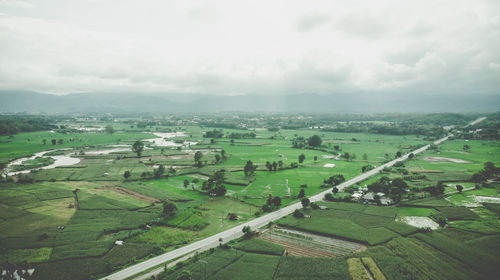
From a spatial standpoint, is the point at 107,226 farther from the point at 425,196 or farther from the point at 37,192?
the point at 425,196

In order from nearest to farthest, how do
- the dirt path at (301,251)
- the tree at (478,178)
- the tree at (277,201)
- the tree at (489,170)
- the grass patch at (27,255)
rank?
the grass patch at (27,255) → the dirt path at (301,251) → the tree at (277,201) → the tree at (478,178) → the tree at (489,170)

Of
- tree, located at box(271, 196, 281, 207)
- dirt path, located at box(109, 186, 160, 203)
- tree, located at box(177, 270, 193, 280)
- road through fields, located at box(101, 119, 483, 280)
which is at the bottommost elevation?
road through fields, located at box(101, 119, 483, 280)

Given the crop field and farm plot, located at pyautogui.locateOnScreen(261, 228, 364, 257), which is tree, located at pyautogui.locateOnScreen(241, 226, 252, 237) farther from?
the crop field

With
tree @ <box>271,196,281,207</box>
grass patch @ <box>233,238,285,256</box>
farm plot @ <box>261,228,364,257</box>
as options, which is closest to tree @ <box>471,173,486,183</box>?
farm plot @ <box>261,228,364,257</box>

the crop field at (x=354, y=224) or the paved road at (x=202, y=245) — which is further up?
the crop field at (x=354, y=224)

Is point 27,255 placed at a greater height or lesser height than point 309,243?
lesser

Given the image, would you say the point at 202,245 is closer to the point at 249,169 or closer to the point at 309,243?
the point at 309,243

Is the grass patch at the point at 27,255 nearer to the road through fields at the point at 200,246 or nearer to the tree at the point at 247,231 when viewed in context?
the road through fields at the point at 200,246

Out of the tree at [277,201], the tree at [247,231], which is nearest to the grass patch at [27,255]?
the tree at [247,231]

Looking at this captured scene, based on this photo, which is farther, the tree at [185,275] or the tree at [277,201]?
the tree at [277,201]

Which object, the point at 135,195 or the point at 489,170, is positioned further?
A: the point at 489,170

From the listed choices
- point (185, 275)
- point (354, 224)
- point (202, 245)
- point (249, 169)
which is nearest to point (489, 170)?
point (354, 224)
